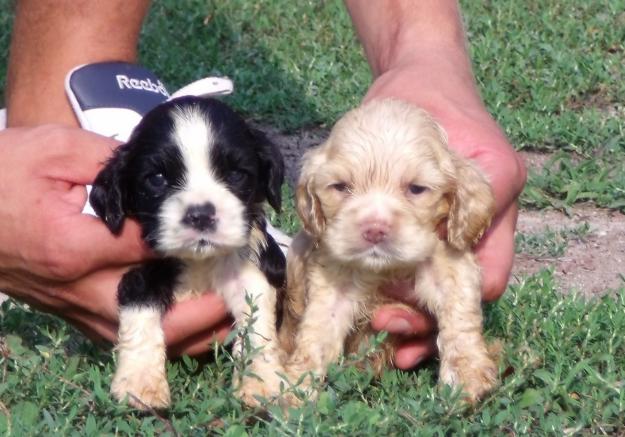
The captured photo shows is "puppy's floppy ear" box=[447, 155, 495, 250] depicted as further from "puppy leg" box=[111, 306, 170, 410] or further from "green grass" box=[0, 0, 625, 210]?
"green grass" box=[0, 0, 625, 210]

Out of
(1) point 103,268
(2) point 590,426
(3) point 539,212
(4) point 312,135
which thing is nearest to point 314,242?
(1) point 103,268

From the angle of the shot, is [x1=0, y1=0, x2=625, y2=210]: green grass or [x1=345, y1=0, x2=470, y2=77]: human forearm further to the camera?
[x1=0, y1=0, x2=625, y2=210]: green grass

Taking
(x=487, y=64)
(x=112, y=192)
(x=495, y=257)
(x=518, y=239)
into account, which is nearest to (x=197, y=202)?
(x=112, y=192)

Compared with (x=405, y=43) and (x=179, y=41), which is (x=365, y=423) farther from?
(x=179, y=41)

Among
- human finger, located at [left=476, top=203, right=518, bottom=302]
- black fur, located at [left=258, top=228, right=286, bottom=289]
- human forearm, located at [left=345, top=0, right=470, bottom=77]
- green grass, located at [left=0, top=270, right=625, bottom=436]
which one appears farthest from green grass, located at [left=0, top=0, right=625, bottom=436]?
human forearm, located at [left=345, top=0, right=470, bottom=77]

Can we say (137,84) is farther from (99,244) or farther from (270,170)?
(270,170)
